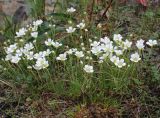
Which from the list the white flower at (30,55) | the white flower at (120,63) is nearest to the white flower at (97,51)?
the white flower at (120,63)

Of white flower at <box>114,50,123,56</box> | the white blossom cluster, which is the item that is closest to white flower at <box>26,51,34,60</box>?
the white blossom cluster

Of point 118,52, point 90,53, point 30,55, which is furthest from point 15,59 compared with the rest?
point 118,52

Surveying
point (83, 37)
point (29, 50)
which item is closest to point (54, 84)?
point (29, 50)

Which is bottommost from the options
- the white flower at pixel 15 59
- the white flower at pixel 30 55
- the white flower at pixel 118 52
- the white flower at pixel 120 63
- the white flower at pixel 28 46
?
the white flower at pixel 120 63

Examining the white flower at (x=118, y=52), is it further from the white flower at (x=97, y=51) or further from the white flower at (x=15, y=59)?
the white flower at (x=15, y=59)

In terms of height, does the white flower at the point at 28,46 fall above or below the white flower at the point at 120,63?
above

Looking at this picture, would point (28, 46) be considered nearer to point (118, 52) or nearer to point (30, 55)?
point (30, 55)

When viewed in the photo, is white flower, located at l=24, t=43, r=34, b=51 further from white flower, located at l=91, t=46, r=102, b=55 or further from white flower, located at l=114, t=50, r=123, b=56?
white flower, located at l=114, t=50, r=123, b=56

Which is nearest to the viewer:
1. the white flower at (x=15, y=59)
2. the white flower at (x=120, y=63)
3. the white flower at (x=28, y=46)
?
the white flower at (x=120, y=63)

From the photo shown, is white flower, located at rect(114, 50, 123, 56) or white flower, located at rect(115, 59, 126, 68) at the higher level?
white flower, located at rect(114, 50, 123, 56)

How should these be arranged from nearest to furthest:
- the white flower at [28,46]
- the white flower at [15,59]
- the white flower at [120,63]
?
1. the white flower at [120,63]
2. the white flower at [15,59]
3. the white flower at [28,46]

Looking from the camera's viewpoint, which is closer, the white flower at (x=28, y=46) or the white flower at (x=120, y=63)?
the white flower at (x=120, y=63)

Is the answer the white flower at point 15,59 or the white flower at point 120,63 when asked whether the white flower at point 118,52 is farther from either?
the white flower at point 15,59
